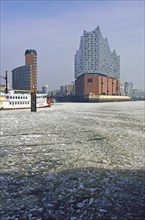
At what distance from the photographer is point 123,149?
1197cm

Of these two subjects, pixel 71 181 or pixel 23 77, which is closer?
pixel 71 181

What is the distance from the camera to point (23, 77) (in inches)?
5084

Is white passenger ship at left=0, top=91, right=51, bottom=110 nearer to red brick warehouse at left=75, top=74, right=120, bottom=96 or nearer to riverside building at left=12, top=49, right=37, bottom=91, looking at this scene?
riverside building at left=12, top=49, right=37, bottom=91

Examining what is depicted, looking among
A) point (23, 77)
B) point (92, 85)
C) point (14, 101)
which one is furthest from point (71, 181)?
point (92, 85)

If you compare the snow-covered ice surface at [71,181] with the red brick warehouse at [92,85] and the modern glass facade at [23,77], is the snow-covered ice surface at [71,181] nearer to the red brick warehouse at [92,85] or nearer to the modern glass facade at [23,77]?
the modern glass facade at [23,77]

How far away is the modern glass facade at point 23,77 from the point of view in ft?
406

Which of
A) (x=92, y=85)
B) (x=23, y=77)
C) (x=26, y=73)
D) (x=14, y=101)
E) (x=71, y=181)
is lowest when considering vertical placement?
(x=71, y=181)

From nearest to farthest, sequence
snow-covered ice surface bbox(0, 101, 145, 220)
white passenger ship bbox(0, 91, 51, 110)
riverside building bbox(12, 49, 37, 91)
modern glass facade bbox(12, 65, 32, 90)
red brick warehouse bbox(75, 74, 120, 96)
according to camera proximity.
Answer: snow-covered ice surface bbox(0, 101, 145, 220)
white passenger ship bbox(0, 91, 51, 110)
riverside building bbox(12, 49, 37, 91)
modern glass facade bbox(12, 65, 32, 90)
red brick warehouse bbox(75, 74, 120, 96)

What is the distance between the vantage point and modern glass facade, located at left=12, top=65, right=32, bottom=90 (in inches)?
4867

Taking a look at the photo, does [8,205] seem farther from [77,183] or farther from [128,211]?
[128,211]

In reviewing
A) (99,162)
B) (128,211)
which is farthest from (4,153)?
(128,211)

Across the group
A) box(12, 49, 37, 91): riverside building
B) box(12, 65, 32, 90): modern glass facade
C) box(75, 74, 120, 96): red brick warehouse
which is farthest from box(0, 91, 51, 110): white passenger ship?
box(75, 74, 120, 96): red brick warehouse

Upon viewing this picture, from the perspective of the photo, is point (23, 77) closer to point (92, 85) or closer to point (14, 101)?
point (92, 85)

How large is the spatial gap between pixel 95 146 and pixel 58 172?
4.45 m
